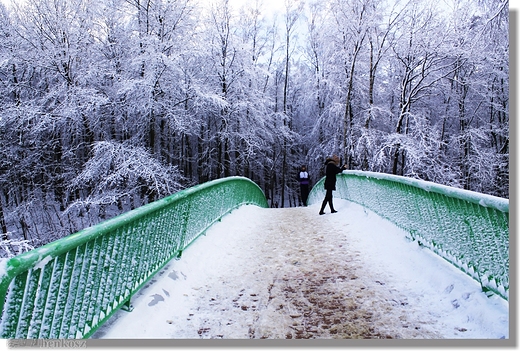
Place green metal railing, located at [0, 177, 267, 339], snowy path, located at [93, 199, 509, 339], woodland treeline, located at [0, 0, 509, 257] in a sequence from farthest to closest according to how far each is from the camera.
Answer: woodland treeline, located at [0, 0, 509, 257]
snowy path, located at [93, 199, 509, 339]
green metal railing, located at [0, 177, 267, 339]

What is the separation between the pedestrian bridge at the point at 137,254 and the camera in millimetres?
1699

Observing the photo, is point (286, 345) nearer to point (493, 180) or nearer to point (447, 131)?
point (493, 180)

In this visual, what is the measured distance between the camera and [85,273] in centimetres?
216

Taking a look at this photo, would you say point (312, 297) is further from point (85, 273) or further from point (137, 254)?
point (85, 273)

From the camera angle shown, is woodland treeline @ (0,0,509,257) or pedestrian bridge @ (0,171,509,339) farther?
woodland treeline @ (0,0,509,257)

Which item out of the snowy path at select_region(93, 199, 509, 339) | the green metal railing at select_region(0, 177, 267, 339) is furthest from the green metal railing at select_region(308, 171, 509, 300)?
the green metal railing at select_region(0, 177, 267, 339)

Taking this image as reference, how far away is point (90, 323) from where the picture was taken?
7.41 feet

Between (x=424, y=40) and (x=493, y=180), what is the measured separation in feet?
22.7

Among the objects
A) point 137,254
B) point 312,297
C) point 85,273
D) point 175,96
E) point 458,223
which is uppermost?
point 175,96

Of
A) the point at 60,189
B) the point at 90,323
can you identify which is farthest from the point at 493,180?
the point at 60,189

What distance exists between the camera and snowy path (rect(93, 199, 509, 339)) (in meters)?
2.50

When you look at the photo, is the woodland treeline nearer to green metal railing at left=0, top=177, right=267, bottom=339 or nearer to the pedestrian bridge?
the pedestrian bridge

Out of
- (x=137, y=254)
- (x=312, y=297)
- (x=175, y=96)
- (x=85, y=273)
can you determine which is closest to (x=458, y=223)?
(x=312, y=297)

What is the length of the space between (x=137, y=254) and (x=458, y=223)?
3.34 meters
